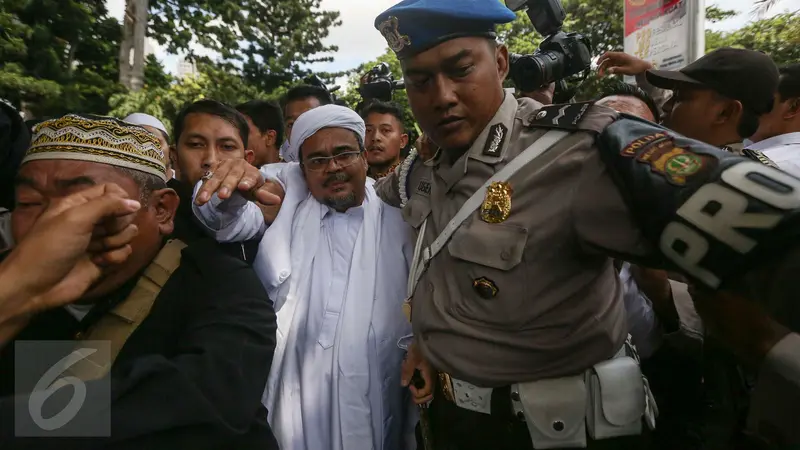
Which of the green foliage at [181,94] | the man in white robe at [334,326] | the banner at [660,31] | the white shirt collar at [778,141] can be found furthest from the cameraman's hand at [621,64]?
the green foliage at [181,94]

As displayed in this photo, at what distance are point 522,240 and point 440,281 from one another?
1.12ft

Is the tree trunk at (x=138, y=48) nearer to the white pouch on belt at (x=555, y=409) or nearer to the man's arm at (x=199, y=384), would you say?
the man's arm at (x=199, y=384)

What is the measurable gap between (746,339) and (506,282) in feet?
1.90

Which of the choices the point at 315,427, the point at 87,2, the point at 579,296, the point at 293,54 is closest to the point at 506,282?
the point at 579,296

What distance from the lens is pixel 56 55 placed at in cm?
1345

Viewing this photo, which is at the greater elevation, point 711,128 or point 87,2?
point 87,2

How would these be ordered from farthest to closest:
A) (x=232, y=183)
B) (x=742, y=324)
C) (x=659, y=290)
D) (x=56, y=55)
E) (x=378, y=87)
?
(x=56, y=55) < (x=378, y=87) < (x=659, y=290) < (x=232, y=183) < (x=742, y=324)

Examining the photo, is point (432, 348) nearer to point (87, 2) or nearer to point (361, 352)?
point (361, 352)

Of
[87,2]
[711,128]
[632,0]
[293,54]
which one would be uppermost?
[293,54]

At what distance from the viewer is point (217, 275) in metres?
1.48

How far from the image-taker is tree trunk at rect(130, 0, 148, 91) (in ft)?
44.1

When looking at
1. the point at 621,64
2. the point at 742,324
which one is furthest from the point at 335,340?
the point at 621,64

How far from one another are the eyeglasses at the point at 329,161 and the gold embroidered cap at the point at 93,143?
111cm

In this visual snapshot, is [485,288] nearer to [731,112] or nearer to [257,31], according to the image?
[731,112]
